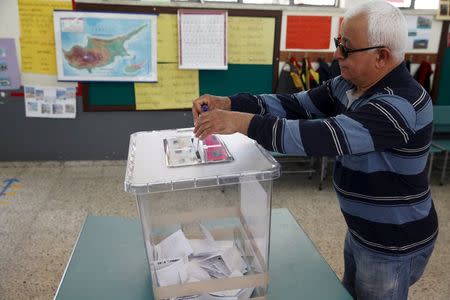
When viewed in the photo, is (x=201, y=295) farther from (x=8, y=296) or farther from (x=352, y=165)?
(x=8, y=296)

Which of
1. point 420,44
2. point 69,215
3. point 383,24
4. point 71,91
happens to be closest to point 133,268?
point 383,24

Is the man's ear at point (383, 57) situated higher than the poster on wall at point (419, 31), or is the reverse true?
the poster on wall at point (419, 31)

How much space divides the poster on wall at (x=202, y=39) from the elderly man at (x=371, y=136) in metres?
2.20

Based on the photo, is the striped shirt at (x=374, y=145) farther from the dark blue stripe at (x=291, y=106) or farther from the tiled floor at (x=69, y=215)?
the tiled floor at (x=69, y=215)

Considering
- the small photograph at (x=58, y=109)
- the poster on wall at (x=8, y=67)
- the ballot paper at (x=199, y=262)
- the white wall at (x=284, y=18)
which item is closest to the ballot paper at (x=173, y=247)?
the ballot paper at (x=199, y=262)

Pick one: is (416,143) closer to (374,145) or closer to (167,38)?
(374,145)

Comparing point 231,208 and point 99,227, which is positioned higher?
point 231,208

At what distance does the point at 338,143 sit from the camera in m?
0.89

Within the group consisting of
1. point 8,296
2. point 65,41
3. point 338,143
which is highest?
point 65,41

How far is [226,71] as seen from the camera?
3506mm

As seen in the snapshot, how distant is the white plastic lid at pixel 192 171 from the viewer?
813mm

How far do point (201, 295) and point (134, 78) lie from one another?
2.75m

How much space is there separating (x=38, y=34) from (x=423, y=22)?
11.0 ft

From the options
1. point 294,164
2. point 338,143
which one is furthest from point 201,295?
point 294,164
